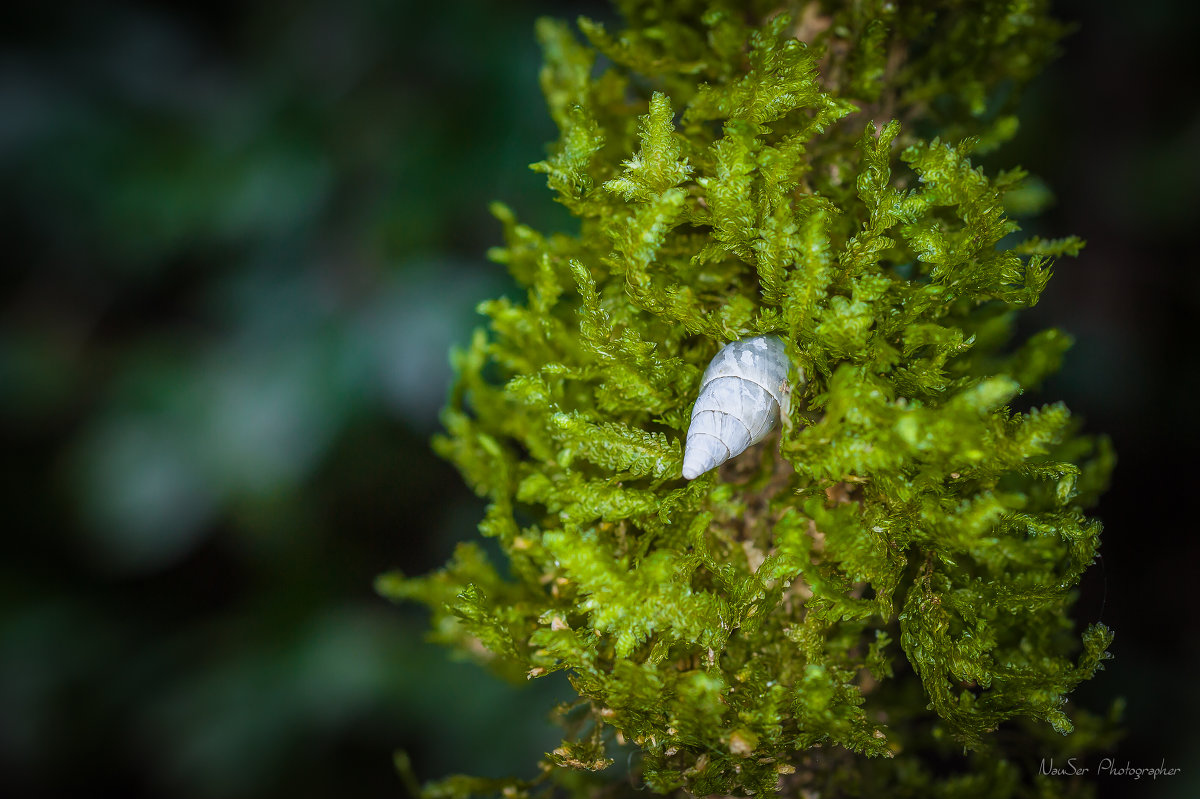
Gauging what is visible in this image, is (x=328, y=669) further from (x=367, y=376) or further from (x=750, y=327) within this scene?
(x=750, y=327)

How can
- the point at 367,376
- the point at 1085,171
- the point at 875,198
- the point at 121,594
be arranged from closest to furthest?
the point at 875,198, the point at 367,376, the point at 1085,171, the point at 121,594

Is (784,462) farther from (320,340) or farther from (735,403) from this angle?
(320,340)

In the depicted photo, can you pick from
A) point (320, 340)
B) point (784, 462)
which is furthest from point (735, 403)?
point (320, 340)

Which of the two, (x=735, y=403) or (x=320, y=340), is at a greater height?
(x=320, y=340)

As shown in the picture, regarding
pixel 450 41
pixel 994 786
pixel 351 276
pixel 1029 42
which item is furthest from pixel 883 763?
pixel 450 41

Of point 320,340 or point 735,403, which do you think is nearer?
point 735,403

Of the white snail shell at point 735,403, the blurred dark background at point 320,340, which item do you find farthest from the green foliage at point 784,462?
the blurred dark background at point 320,340

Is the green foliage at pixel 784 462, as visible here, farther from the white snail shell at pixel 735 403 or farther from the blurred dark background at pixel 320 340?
the blurred dark background at pixel 320 340
